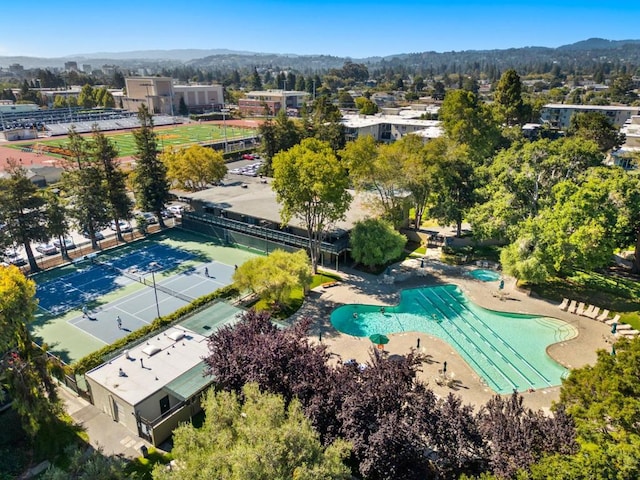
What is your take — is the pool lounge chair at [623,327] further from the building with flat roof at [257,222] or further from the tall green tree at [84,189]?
the tall green tree at [84,189]

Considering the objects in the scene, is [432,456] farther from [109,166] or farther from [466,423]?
[109,166]

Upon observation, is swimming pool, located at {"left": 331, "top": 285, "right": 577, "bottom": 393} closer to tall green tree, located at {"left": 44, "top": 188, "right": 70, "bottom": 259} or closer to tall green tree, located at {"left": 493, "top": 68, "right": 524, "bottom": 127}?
tall green tree, located at {"left": 44, "top": 188, "right": 70, "bottom": 259}

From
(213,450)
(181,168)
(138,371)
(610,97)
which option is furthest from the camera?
(610,97)

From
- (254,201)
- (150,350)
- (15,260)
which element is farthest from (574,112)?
(15,260)

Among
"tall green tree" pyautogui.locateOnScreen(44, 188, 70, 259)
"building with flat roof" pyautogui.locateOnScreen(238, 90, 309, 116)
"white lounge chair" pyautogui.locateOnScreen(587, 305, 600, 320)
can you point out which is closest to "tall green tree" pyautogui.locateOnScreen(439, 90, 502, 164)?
"white lounge chair" pyautogui.locateOnScreen(587, 305, 600, 320)

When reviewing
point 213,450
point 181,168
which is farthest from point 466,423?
point 181,168

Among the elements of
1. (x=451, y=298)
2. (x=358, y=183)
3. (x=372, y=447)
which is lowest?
(x=451, y=298)
